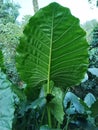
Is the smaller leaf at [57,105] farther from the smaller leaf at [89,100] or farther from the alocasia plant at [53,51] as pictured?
the smaller leaf at [89,100]

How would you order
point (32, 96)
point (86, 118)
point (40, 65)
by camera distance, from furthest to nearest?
point (86, 118)
point (32, 96)
point (40, 65)

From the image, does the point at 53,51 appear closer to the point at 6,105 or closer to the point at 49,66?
the point at 49,66

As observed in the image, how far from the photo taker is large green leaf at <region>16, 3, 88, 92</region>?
99 centimetres

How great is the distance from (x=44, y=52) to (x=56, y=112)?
8.2 inches

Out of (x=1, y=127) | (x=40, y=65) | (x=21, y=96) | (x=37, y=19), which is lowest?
(x=1, y=127)

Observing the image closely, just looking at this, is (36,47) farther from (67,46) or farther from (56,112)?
(56,112)

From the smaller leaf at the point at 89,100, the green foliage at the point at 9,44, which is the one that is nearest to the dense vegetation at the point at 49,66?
the smaller leaf at the point at 89,100

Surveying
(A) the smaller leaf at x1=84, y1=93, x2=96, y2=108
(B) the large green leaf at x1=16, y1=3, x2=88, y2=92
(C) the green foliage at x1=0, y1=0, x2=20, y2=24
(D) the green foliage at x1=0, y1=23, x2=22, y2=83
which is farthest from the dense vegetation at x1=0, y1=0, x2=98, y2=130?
(C) the green foliage at x1=0, y1=0, x2=20, y2=24

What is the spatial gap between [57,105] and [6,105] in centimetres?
30

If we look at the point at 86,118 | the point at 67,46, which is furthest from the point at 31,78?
the point at 86,118

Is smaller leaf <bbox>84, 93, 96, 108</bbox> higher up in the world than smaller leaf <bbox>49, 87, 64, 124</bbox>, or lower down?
higher up

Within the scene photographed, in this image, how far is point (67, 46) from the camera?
1056 mm

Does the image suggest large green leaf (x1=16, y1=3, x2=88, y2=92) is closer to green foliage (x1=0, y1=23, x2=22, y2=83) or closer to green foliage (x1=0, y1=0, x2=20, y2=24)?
green foliage (x1=0, y1=23, x2=22, y2=83)

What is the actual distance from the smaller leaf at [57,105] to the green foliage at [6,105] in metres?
0.28
